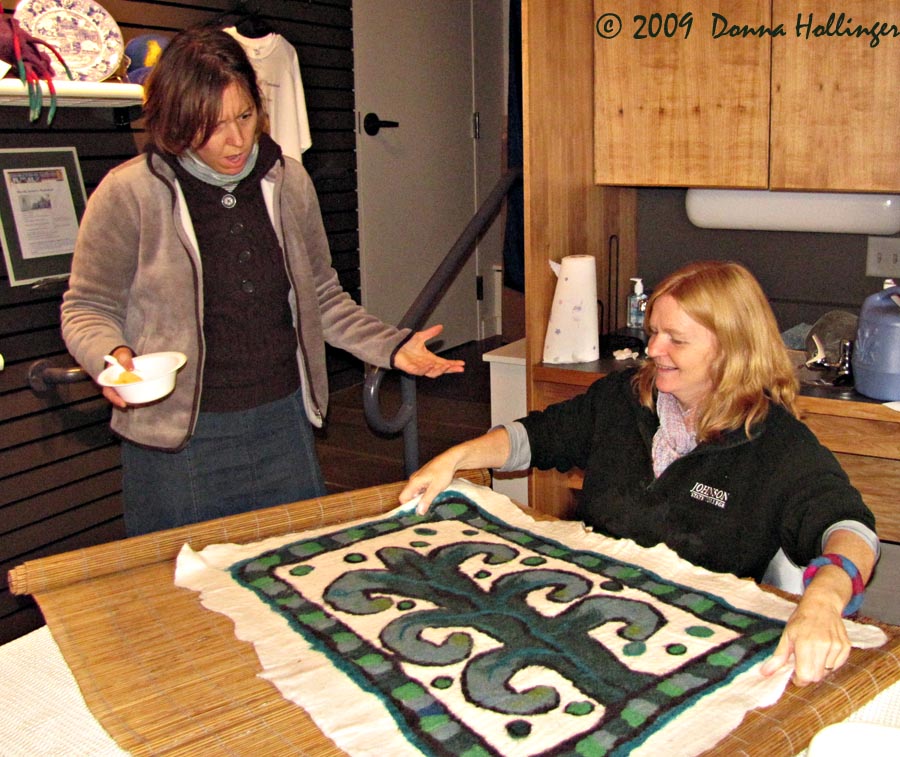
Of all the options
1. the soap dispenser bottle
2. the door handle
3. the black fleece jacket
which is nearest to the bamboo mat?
the black fleece jacket

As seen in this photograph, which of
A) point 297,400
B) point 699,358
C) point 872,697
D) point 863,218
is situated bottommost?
point 872,697

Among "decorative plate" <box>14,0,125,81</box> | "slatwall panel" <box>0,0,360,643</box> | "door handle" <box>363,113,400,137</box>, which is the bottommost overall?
"slatwall panel" <box>0,0,360,643</box>

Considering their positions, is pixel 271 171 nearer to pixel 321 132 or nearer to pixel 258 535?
pixel 258 535

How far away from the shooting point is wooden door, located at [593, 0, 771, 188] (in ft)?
8.86

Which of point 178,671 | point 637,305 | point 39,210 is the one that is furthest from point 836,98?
point 39,210

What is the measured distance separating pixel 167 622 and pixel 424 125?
4453mm

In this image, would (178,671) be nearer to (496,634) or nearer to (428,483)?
(496,634)

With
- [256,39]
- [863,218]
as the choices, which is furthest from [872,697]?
[256,39]

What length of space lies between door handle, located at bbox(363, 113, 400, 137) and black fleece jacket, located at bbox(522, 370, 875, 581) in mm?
3490

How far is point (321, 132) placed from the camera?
4.77 meters

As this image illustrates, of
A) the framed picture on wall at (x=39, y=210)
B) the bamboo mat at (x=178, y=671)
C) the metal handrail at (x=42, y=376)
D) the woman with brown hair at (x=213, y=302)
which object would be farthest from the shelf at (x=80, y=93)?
the bamboo mat at (x=178, y=671)

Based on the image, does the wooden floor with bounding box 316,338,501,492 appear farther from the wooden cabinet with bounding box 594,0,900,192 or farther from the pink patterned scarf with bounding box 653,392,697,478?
the pink patterned scarf with bounding box 653,392,697,478

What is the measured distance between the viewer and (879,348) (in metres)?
2.37

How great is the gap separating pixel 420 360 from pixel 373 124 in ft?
10.9
